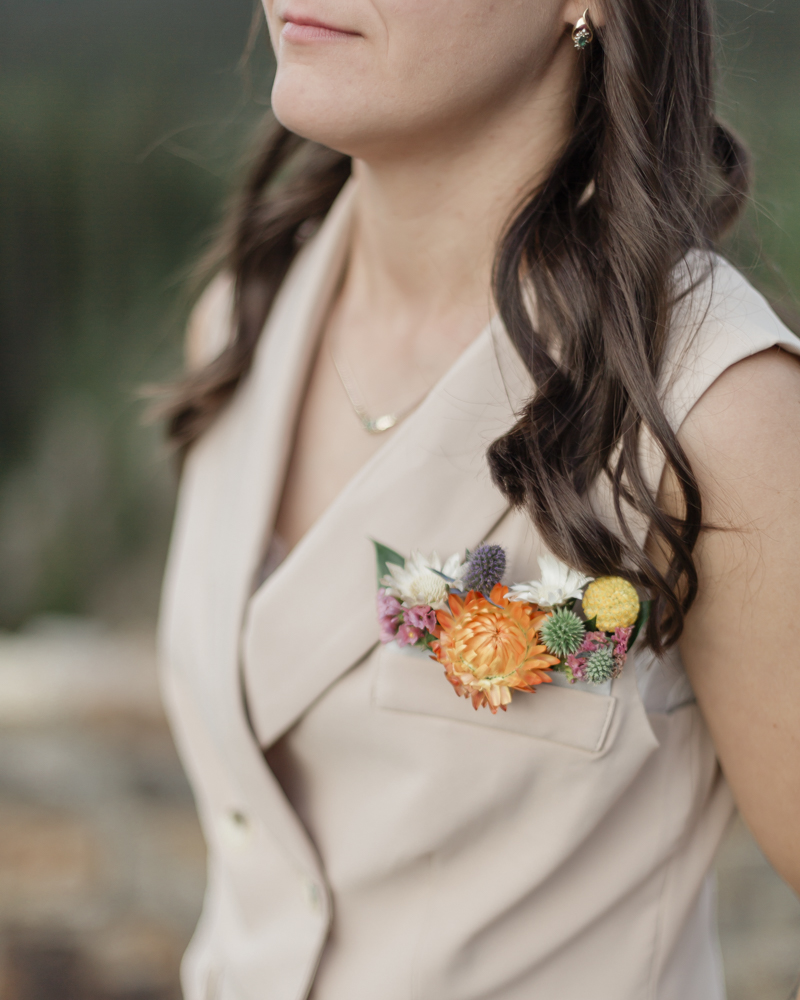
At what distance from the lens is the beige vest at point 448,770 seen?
1065 millimetres

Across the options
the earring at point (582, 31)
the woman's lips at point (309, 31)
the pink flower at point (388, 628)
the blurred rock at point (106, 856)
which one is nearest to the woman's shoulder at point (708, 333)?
the earring at point (582, 31)

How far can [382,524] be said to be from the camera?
1.16 metres

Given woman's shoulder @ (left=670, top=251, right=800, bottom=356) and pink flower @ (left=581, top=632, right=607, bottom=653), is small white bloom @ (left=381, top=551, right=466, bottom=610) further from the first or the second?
woman's shoulder @ (left=670, top=251, right=800, bottom=356)

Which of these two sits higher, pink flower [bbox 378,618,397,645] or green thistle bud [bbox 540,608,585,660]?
pink flower [bbox 378,618,397,645]

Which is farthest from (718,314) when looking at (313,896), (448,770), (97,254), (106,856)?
(97,254)

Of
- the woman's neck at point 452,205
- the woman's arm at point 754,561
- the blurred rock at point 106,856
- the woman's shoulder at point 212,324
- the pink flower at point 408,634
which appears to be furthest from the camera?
the blurred rock at point 106,856

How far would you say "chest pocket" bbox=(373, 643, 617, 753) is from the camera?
1.03 meters

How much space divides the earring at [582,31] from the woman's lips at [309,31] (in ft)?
0.92

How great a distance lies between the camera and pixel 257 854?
1.35 metres

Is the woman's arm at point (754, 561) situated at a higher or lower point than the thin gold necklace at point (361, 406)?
lower

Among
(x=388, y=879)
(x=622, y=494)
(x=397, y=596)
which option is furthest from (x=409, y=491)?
(x=388, y=879)

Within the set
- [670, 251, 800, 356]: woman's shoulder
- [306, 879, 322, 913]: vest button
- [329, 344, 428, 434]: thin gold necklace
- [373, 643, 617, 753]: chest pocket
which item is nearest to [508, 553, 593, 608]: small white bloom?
[373, 643, 617, 753]: chest pocket

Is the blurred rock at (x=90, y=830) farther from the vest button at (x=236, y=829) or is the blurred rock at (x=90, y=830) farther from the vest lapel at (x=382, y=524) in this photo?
the vest lapel at (x=382, y=524)

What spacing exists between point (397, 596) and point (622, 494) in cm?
29
